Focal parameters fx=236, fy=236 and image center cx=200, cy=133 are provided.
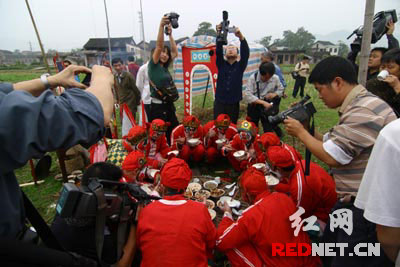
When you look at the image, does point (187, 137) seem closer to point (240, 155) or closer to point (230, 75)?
point (240, 155)

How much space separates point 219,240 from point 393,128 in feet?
5.86

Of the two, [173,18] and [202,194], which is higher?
[173,18]

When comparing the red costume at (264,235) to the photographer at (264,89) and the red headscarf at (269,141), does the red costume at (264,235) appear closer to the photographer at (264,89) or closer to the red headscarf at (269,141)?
the red headscarf at (269,141)

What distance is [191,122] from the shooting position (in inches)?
185

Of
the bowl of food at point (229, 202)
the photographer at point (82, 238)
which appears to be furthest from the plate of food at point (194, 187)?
the photographer at point (82, 238)

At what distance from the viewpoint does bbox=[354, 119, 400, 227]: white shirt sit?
2.99 feet

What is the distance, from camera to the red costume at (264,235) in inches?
83.5

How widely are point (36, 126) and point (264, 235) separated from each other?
1.99 metres

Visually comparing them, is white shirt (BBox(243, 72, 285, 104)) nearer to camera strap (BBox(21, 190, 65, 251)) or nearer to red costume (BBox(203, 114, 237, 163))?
red costume (BBox(203, 114, 237, 163))

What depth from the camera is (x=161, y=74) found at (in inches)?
179

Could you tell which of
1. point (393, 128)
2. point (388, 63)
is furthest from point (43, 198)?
point (388, 63)

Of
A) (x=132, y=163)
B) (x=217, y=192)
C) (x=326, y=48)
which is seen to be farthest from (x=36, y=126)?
(x=326, y=48)

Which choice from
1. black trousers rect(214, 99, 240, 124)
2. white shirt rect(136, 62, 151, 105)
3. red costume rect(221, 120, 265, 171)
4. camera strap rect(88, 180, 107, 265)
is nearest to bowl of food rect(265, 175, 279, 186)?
red costume rect(221, 120, 265, 171)

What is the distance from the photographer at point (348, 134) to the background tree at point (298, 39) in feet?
215
